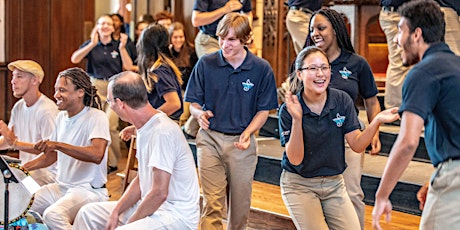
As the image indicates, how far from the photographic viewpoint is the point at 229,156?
448 cm

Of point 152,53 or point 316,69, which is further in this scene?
point 152,53

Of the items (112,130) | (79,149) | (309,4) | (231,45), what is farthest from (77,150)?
(112,130)

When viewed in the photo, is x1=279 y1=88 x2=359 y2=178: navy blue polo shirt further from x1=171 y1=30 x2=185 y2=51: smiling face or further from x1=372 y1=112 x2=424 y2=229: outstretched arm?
x1=171 y1=30 x2=185 y2=51: smiling face

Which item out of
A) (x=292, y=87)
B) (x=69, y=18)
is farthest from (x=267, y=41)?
(x=292, y=87)

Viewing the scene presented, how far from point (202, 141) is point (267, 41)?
147 inches

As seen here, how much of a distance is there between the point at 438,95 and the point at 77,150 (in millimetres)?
2252

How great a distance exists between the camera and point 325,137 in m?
3.84

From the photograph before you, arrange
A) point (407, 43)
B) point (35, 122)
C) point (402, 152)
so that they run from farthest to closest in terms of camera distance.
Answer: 1. point (35, 122)
2. point (407, 43)
3. point (402, 152)

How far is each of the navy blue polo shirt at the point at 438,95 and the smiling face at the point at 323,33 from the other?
131cm

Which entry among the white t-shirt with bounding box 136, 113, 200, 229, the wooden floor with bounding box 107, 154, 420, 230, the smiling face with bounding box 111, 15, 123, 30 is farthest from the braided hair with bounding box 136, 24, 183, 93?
the smiling face with bounding box 111, 15, 123, 30

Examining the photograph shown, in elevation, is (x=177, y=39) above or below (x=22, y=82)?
above

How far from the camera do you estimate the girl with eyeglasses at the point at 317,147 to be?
148 inches

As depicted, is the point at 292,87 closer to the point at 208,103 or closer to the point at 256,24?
the point at 208,103

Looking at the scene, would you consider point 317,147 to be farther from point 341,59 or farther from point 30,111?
point 30,111
